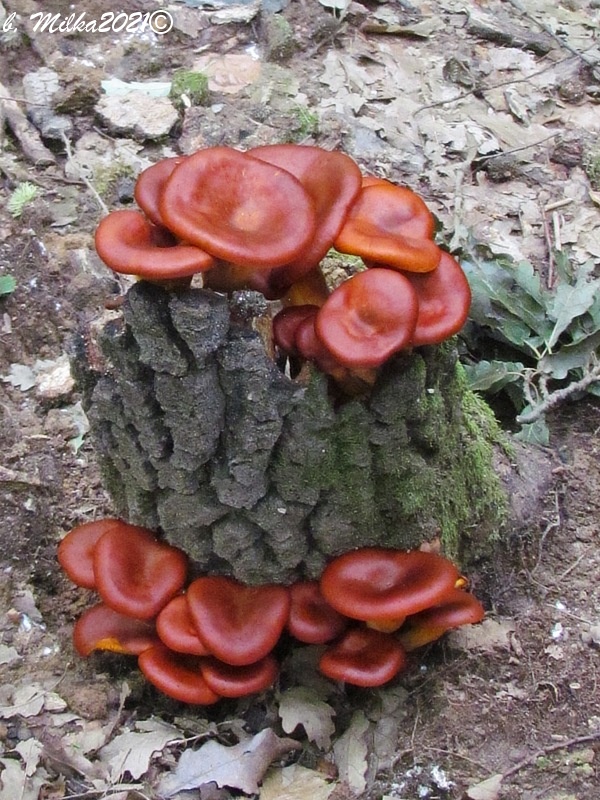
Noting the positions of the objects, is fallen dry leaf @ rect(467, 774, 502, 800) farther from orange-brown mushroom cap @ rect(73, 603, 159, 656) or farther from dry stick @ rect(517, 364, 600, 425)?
dry stick @ rect(517, 364, 600, 425)

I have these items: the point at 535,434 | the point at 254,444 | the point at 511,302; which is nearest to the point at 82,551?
the point at 254,444

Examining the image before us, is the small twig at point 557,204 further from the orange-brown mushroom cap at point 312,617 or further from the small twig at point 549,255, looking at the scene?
the orange-brown mushroom cap at point 312,617

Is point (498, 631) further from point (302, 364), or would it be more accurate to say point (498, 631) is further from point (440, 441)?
point (302, 364)

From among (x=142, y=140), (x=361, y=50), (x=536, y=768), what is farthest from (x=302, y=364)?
(x=361, y=50)

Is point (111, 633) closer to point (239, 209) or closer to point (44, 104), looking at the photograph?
point (239, 209)

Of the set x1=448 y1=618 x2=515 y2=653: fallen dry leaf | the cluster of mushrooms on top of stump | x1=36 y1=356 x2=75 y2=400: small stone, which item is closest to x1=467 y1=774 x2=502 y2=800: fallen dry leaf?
the cluster of mushrooms on top of stump

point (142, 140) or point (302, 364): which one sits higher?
point (302, 364)
